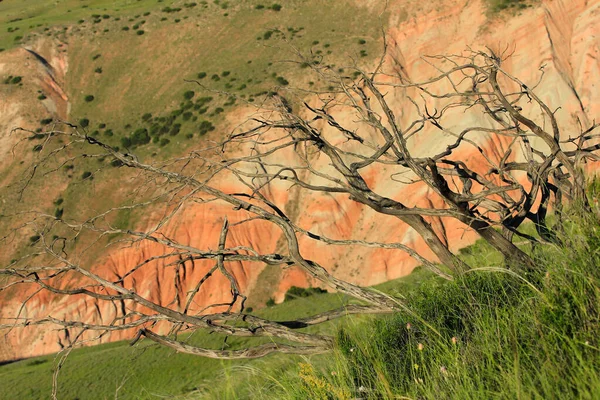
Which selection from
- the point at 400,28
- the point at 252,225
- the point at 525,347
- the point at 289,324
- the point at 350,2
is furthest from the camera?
the point at 350,2

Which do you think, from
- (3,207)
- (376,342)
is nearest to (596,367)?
(376,342)

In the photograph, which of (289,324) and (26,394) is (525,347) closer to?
(289,324)

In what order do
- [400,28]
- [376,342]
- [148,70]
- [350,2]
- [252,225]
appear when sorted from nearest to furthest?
[376,342] < [252,225] < [400,28] < [350,2] < [148,70]

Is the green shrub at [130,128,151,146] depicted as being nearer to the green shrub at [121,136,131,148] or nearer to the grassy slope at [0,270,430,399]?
the green shrub at [121,136,131,148]

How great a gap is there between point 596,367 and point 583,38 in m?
46.5

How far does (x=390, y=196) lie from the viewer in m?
42.9

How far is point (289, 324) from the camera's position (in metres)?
6.15

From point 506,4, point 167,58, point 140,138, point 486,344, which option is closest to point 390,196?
point 506,4

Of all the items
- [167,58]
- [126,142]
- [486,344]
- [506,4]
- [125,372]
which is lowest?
[126,142]

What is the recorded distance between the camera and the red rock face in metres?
41.3

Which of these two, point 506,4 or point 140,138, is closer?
point 506,4

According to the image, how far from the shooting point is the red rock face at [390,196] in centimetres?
4128

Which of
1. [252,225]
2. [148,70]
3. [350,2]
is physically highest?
[350,2]

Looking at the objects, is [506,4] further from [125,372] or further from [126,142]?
[125,372]
